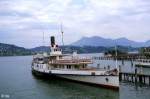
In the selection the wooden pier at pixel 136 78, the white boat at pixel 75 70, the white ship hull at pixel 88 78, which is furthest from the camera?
the wooden pier at pixel 136 78

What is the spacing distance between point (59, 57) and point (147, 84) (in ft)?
65.1

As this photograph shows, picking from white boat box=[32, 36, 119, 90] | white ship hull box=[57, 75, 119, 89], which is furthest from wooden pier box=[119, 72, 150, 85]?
white ship hull box=[57, 75, 119, 89]

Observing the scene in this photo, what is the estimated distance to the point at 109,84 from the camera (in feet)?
188

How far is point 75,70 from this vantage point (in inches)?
2468

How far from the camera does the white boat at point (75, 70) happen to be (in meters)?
57.2

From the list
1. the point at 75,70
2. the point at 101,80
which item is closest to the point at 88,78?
the point at 75,70

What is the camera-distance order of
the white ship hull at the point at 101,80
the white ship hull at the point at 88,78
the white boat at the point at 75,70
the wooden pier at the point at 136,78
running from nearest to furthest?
the white ship hull at the point at 101,80, the white ship hull at the point at 88,78, the white boat at the point at 75,70, the wooden pier at the point at 136,78

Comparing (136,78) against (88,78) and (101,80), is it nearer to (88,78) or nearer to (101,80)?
(101,80)

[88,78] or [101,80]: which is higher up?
[88,78]

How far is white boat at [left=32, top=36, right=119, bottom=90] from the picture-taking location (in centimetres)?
5719

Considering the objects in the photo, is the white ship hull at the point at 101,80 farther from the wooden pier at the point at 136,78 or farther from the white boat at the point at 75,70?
the wooden pier at the point at 136,78

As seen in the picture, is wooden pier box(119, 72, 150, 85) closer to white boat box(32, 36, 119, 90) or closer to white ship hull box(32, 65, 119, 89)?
white boat box(32, 36, 119, 90)

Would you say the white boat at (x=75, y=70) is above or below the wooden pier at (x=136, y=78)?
above

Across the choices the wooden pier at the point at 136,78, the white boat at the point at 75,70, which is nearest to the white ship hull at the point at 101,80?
the white boat at the point at 75,70
